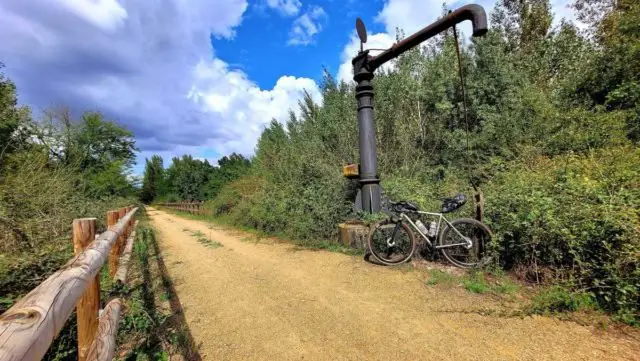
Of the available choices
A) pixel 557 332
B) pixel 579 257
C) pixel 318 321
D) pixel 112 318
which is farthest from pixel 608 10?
pixel 112 318

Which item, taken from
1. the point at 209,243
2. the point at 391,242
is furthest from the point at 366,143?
the point at 209,243

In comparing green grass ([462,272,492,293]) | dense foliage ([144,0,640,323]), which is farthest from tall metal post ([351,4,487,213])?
green grass ([462,272,492,293])

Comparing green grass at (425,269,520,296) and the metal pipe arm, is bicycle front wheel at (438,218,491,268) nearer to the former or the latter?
green grass at (425,269,520,296)

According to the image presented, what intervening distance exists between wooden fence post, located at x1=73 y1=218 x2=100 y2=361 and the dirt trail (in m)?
0.99

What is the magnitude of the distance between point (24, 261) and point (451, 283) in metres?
4.53

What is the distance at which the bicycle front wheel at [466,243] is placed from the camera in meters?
4.31

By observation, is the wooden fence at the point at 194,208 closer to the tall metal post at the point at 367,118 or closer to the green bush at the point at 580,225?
the tall metal post at the point at 367,118

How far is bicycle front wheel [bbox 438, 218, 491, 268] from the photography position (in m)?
4.31

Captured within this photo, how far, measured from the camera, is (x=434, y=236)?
15.4 feet

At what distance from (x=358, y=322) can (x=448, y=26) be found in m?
4.74

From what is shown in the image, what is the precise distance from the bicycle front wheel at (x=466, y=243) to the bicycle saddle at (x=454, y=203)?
0.20 metres

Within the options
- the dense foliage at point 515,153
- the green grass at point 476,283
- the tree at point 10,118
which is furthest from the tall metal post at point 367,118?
the tree at point 10,118

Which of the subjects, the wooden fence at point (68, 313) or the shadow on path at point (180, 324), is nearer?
the wooden fence at point (68, 313)

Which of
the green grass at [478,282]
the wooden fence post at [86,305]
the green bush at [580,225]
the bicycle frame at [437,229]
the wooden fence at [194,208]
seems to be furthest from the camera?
the wooden fence at [194,208]
